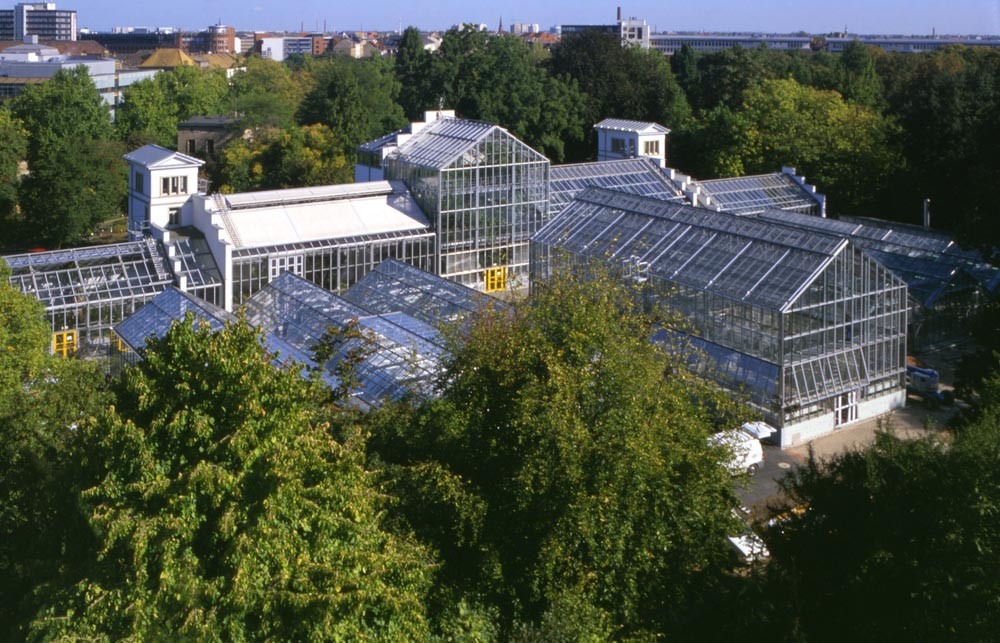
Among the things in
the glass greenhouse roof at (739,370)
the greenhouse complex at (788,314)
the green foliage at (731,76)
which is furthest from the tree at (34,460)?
the green foliage at (731,76)

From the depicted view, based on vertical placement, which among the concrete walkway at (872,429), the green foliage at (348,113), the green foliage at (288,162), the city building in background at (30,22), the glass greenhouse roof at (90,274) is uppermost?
the city building in background at (30,22)

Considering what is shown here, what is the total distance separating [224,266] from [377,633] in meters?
23.3

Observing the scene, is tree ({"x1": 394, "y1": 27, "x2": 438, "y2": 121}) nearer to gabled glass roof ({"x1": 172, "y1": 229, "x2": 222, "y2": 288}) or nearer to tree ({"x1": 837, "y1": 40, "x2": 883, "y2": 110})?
tree ({"x1": 837, "y1": 40, "x2": 883, "y2": 110})

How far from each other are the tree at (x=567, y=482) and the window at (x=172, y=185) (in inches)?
912

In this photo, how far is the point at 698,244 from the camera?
1192 inches

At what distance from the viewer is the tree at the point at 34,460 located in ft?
42.3

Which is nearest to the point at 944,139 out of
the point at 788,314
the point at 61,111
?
the point at 788,314

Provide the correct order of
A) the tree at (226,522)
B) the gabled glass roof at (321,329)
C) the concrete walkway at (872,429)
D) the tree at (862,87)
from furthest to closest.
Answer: the tree at (862,87) < the concrete walkway at (872,429) < the gabled glass roof at (321,329) < the tree at (226,522)

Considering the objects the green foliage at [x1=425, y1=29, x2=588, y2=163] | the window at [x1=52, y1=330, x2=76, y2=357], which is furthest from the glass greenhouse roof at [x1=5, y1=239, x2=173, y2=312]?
the green foliage at [x1=425, y1=29, x2=588, y2=163]

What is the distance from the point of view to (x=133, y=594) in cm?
1112

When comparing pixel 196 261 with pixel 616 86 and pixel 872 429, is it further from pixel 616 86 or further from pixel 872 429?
pixel 616 86

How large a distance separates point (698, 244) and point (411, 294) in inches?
335

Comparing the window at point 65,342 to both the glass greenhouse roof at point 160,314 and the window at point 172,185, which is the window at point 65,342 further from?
the window at point 172,185

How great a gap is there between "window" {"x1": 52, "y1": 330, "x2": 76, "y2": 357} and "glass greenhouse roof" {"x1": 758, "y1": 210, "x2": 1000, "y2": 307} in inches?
908
